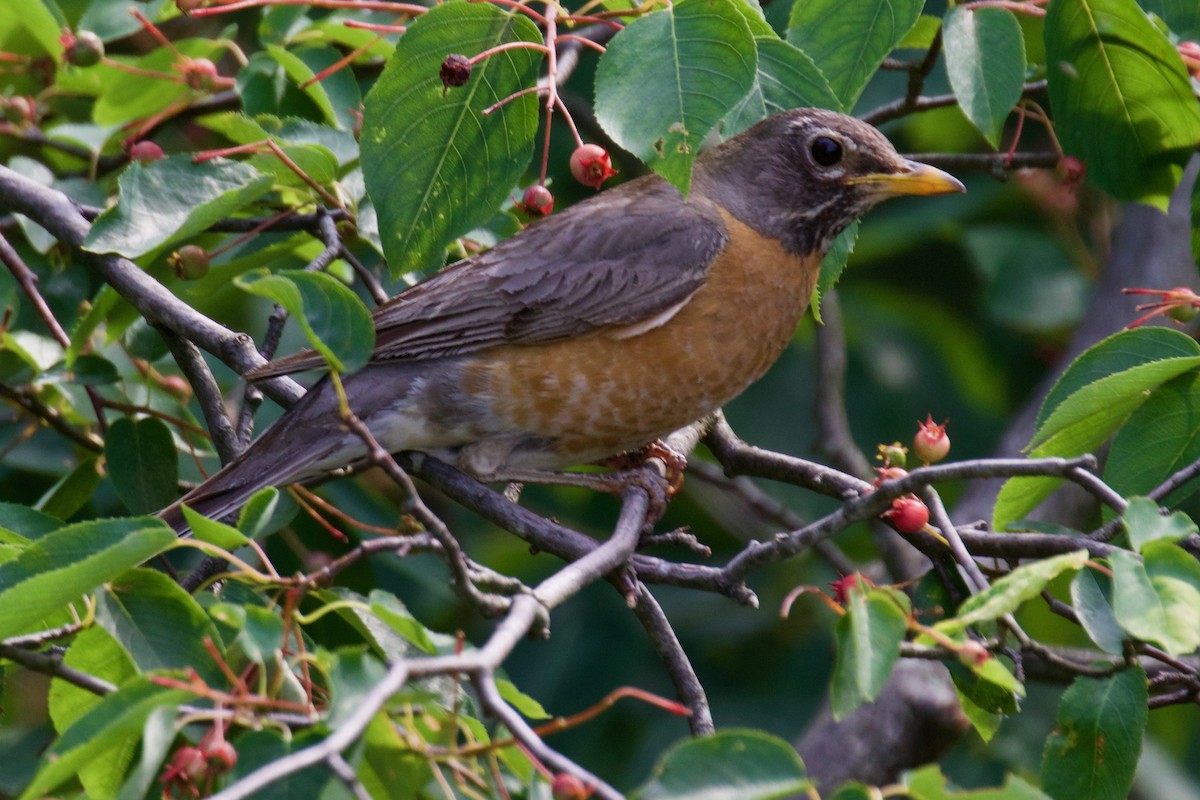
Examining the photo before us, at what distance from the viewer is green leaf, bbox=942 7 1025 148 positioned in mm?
3164

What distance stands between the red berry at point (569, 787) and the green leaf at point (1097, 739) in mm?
942

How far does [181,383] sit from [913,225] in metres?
2.92

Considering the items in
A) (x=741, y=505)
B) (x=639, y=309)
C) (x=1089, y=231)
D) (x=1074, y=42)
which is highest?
(x=1074, y=42)

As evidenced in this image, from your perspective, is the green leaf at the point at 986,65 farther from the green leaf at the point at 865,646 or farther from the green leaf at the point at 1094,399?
the green leaf at the point at 865,646

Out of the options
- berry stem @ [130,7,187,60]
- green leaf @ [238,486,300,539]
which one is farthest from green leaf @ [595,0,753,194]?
berry stem @ [130,7,187,60]

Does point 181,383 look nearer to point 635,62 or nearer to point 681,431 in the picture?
point 681,431

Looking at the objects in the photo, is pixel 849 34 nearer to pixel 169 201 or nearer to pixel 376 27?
pixel 376 27

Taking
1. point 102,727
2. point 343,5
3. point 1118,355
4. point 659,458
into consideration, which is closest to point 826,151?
point 659,458

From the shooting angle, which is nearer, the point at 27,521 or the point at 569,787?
the point at 569,787

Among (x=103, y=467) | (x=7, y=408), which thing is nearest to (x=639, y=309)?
(x=103, y=467)

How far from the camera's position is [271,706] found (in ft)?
6.39

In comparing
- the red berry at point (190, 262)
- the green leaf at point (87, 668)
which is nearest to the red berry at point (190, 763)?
the green leaf at point (87, 668)

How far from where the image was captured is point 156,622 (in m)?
2.22

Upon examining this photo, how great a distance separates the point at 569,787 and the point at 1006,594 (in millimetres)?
689
